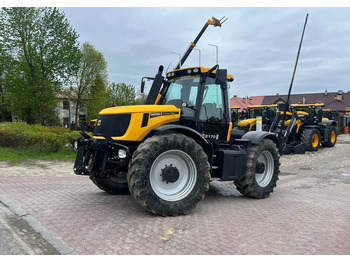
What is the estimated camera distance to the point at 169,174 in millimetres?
5523

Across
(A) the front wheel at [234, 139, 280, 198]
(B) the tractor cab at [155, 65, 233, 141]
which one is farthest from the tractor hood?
(A) the front wheel at [234, 139, 280, 198]

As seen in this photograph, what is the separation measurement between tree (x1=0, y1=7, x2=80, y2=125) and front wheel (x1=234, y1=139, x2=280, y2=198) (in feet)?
85.0

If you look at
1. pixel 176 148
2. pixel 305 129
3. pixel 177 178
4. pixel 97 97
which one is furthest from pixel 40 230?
pixel 97 97

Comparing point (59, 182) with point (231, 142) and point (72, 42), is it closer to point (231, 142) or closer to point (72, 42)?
point (231, 142)

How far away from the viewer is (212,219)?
209 inches

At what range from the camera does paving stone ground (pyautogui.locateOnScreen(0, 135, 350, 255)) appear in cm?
417

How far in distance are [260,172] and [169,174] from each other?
2.46 metres

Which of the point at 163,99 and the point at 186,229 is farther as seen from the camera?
the point at 163,99

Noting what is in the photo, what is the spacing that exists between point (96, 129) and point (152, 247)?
2816 millimetres

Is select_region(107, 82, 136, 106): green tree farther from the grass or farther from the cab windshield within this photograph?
the cab windshield

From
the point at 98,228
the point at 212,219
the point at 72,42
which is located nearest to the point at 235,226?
the point at 212,219

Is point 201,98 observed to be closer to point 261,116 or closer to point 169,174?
point 169,174

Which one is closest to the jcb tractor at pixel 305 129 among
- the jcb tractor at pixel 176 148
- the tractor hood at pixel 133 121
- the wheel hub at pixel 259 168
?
the wheel hub at pixel 259 168

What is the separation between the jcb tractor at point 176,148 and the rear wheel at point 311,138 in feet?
34.3
